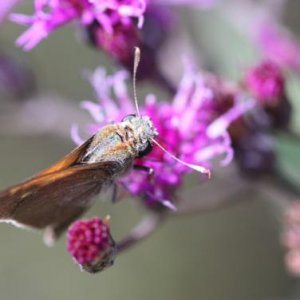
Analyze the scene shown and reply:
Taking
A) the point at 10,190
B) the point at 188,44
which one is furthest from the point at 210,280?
the point at 10,190

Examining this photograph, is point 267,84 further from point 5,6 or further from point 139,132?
point 5,6

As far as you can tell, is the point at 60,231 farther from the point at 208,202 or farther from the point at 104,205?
the point at 104,205

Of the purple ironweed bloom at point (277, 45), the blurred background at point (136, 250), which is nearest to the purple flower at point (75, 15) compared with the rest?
the purple ironweed bloom at point (277, 45)

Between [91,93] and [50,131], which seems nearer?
[50,131]

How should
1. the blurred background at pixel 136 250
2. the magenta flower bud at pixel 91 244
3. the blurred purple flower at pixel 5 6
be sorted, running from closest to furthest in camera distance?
the magenta flower bud at pixel 91 244
the blurred purple flower at pixel 5 6
the blurred background at pixel 136 250

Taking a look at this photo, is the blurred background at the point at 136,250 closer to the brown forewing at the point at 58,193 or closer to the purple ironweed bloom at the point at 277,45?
the purple ironweed bloom at the point at 277,45

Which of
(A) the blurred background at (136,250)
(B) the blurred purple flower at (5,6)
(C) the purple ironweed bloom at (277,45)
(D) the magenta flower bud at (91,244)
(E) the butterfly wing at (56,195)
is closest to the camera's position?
(E) the butterfly wing at (56,195)
